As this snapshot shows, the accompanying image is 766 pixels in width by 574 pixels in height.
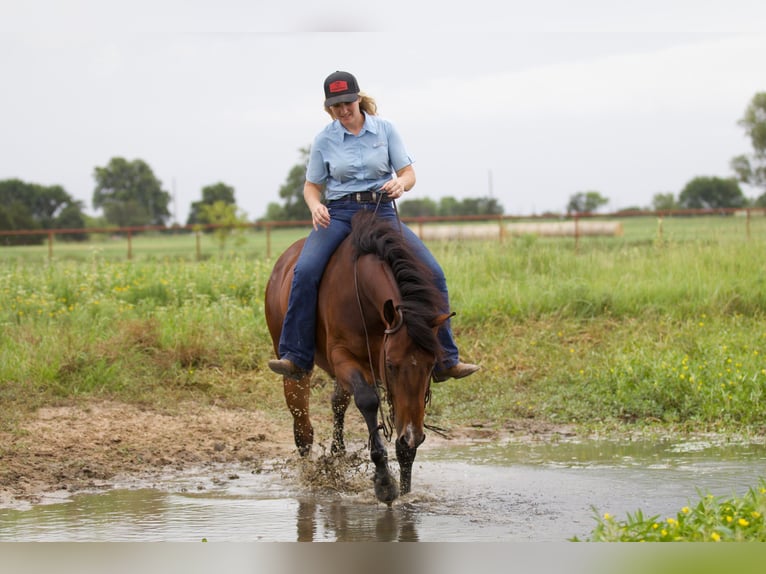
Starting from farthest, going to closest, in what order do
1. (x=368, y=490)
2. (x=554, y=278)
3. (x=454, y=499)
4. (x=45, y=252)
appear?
1. (x=45, y=252)
2. (x=554, y=278)
3. (x=368, y=490)
4. (x=454, y=499)

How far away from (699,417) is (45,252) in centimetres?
2380

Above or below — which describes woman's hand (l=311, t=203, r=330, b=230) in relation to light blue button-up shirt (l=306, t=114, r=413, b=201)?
below

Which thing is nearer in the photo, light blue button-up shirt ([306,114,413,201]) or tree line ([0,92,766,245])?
light blue button-up shirt ([306,114,413,201])

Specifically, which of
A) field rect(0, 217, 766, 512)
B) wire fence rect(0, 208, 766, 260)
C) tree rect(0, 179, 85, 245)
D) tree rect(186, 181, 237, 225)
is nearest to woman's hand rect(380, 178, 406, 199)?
field rect(0, 217, 766, 512)

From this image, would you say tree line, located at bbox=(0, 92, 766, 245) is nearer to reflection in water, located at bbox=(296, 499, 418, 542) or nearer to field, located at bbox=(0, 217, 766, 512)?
field, located at bbox=(0, 217, 766, 512)

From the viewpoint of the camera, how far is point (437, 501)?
6.18m

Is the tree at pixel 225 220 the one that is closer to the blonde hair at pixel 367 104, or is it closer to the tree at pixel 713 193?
the blonde hair at pixel 367 104

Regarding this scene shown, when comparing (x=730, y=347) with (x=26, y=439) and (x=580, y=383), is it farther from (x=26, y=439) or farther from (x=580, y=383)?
(x=26, y=439)

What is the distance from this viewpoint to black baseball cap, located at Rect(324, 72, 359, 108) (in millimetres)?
6293

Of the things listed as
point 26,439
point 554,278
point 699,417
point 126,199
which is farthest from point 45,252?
point 126,199

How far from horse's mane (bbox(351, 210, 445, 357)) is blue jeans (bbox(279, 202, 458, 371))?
224mm

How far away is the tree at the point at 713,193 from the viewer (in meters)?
62.1

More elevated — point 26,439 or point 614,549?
point 614,549

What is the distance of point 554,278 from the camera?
1415cm
